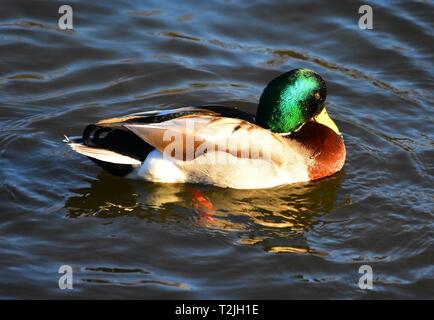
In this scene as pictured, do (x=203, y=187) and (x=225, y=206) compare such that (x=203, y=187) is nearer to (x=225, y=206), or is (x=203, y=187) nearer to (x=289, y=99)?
(x=225, y=206)

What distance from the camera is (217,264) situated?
7465 millimetres

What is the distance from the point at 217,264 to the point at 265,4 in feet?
17.4

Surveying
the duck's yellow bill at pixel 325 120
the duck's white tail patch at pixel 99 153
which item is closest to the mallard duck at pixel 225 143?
the duck's white tail patch at pixel 99 153

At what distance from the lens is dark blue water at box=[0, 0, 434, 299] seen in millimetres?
7387

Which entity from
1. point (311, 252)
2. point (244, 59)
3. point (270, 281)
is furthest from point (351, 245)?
point (244, 59)

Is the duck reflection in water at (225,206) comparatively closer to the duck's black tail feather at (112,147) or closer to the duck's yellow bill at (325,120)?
the duck's black tail feather at (112,147)

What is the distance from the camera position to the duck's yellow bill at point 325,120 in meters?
9.04

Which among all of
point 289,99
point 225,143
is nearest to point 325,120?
point 289,99

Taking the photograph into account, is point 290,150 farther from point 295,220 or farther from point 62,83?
→ point 62,83

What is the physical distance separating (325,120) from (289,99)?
1.75ft

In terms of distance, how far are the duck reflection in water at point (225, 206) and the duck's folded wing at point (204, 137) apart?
0.37m

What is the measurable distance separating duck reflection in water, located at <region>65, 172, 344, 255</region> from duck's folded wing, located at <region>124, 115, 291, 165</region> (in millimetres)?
369

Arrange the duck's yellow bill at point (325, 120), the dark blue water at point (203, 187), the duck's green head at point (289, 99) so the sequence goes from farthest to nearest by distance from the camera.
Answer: the duck's yellow bill at point (325, 120) → the duck's green head at point (289, 99) → the dark blue water at point (203, 187)

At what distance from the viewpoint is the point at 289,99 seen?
873 cm
